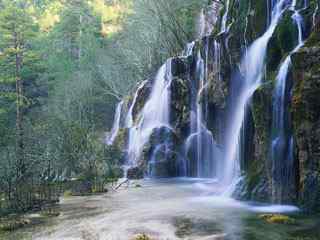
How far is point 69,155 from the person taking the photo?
74.4 feet

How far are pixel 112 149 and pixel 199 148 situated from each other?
19.2 ft

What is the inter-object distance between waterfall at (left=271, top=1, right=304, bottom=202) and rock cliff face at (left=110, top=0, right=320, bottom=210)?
0.05 meters

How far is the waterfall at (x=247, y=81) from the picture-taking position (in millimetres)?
19531

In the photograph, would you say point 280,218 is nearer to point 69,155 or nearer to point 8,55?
point 69,155

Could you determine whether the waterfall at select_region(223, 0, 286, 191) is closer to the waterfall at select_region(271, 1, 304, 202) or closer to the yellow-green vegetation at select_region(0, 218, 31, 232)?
the waterfall at select_region(271, 1, 304, 202)

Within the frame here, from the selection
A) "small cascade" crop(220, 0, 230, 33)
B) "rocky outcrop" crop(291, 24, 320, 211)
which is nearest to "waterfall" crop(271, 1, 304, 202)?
"rocky outcrop" crop(291, 24, 320, 211)

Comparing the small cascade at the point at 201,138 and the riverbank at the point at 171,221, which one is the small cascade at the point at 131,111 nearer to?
the small cascade at the point at 201,138

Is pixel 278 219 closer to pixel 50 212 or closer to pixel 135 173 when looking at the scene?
pixel 50 212

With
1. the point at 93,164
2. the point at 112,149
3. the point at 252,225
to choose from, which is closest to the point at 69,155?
the point at 93,164

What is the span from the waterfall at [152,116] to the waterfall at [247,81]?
849 cm

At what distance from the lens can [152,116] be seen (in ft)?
106

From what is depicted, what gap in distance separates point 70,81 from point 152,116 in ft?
56.9

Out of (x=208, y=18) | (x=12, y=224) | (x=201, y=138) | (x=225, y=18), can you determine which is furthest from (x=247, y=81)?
(x=208, y=18)

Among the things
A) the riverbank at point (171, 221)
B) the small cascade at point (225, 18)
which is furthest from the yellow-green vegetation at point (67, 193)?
the small cascade at point (225, 18)
